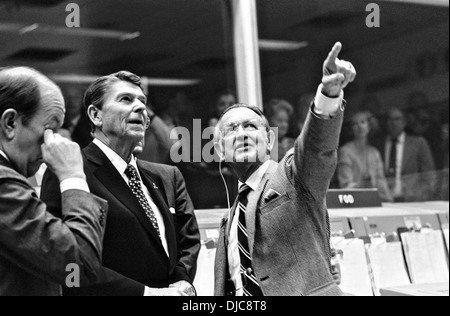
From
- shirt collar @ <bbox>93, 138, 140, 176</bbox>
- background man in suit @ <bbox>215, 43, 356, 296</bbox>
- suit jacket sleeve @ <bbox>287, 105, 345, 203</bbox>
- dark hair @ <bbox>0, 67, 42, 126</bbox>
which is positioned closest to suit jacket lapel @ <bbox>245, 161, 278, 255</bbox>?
background man in suit @ <bbox>215, 43, 356, 296</bbox>

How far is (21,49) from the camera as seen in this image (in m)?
2.15

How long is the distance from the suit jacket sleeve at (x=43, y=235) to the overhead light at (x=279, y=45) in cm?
191

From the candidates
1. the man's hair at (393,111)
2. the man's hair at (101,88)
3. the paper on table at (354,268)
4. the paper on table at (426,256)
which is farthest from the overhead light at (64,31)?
the man's hair at (393,111)

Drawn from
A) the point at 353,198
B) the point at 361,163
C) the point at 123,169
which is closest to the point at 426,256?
the point at 353,198

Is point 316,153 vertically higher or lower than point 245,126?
lower

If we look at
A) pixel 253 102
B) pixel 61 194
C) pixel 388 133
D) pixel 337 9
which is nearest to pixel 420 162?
pixel 388 133

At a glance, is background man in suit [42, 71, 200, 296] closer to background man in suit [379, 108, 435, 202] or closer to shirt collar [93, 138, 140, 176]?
shirt collar [93, 138, 140, 176]

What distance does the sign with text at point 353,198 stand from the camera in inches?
131

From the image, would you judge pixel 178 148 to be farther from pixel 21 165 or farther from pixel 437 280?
pixel 437 280

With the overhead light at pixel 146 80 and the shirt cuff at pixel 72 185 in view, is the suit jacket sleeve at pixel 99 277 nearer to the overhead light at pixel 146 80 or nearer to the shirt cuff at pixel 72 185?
the shirt cuff at pixel 72 185

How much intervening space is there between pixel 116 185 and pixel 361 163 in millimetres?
2286

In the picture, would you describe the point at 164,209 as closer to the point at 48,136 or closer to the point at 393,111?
the point at 48,136

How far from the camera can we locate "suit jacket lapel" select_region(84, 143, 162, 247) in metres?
1.88

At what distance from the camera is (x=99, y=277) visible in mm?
1690
